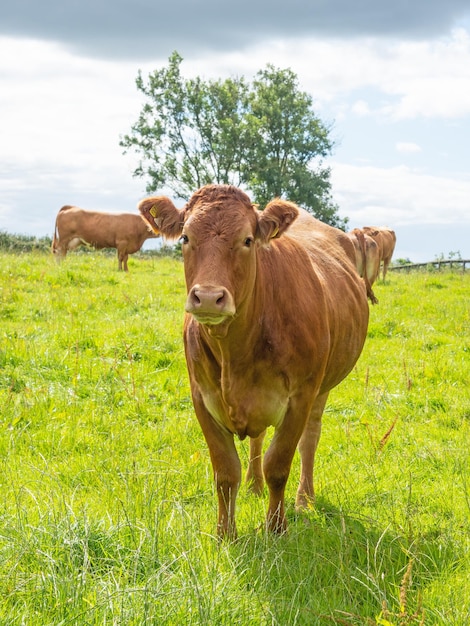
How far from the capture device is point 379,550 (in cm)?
427

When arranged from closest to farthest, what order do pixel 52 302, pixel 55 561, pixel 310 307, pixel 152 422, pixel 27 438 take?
pixel 55 561, pixel 310 307, pixel 27 438, pixel 152 422, pixel 52 302

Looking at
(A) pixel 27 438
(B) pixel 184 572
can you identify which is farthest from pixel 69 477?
(B) pixel 184 572

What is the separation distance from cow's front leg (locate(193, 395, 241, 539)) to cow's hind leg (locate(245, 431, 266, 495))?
861 millimetres

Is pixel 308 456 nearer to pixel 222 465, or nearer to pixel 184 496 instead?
pixel 184 496

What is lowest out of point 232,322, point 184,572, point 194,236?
point 184,572

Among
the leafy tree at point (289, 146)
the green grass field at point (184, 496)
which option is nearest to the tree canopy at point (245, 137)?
the leafy tree at point (289, 146)

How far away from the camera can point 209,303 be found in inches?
141

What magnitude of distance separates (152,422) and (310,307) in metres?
2.75

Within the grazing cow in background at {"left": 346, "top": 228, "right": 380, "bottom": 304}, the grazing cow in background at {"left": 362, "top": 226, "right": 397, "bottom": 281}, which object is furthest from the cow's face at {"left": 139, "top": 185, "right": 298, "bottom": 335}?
the grazing cow in background at {"left": 362, "top": 226, "right": 397, "bottom": 281}

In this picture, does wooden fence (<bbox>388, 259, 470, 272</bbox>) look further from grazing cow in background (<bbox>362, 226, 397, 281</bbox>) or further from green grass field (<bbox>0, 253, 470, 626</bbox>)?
green grass field (<bbox>0, 253, 470, 626</bbox>)

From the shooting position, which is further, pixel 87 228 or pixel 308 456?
pixel 87 228

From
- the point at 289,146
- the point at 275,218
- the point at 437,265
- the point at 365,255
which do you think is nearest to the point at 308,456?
the point at 275,218

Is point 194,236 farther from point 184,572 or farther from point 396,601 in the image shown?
point 396,601

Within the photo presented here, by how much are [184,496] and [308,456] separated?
104 centimetres
